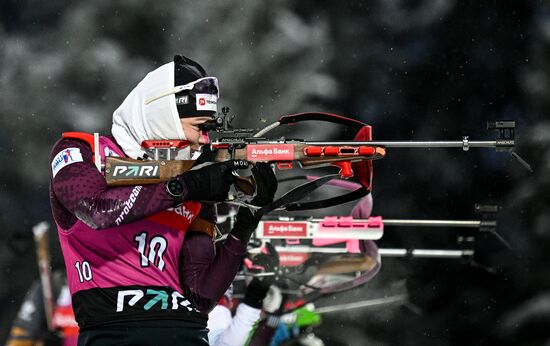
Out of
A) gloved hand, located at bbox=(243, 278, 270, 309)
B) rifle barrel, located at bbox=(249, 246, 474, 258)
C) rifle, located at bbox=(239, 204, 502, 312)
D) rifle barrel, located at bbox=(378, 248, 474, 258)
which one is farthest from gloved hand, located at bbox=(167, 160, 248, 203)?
rifle barrel, located at bbox=(378, 248, 474, 258)

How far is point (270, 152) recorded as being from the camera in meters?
3.24

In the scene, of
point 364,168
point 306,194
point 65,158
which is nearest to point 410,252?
point 306,194

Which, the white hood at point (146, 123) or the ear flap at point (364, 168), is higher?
the white hood at point (146, 123)

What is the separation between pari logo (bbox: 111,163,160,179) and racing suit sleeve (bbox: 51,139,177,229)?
0.15ft

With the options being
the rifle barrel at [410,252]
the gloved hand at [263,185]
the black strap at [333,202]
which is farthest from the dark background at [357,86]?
the gloved hand at [263,185]

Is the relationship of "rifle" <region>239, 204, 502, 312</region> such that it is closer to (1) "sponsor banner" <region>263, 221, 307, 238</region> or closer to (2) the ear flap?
(1) "sponsor banner" <region>263, 221, 307, 238</region>

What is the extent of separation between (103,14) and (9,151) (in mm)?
1403

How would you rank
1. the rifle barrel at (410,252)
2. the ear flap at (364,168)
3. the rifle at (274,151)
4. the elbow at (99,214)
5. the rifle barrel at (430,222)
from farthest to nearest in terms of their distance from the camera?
the rifle barrel at (410,252)
the rifle barrel at (430,222)
the ear flap at (364,168)
the rifle at (274,151)
the elbow at (99,214)

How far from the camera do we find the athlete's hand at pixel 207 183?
9.53 feet

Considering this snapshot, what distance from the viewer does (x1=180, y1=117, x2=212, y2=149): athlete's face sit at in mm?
3229

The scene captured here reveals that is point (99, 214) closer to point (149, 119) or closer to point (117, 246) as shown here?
point (117, 246)

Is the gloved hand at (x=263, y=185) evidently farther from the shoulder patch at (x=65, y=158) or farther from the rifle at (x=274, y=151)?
the shoulder patch at (x=65, y=158)

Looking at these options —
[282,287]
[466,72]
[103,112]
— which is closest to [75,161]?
[282,287]

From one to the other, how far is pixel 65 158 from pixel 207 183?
0.47 metres
